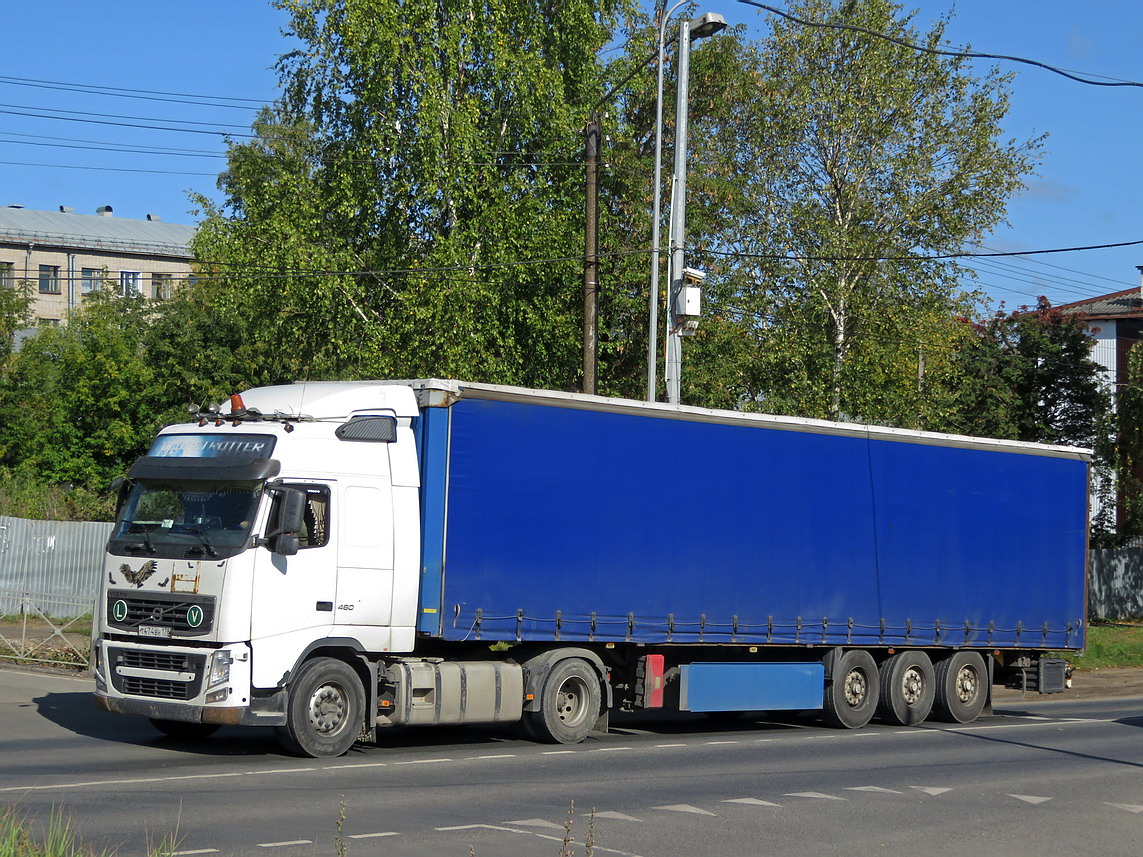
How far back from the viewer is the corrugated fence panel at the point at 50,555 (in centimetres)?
2970

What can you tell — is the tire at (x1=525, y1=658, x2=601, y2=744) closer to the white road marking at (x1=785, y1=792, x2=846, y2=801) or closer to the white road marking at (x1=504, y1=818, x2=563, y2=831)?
the white road marking at (x1=785, y1=792, x2=846, y2=801)

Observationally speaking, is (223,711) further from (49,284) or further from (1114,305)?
(49,284)

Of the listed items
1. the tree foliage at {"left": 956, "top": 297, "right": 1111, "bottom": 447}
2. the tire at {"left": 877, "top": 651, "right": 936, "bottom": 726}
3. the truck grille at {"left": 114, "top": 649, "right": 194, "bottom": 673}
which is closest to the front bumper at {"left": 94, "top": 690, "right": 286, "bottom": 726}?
the truck grille at {"left": 114, "top": 649, "right": 194, "bottom": 673}

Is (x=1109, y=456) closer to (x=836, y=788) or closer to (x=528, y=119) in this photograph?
(x=528, y=119)

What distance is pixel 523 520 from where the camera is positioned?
14344 millimetres

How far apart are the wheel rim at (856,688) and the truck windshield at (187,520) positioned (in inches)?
342

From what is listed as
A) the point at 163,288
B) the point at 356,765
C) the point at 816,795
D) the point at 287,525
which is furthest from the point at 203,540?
the point at 163,288

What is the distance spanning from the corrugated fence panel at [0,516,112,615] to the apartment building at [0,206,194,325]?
59.1 meters

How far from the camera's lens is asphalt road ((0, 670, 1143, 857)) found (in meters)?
9.07

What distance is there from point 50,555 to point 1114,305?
195 ft

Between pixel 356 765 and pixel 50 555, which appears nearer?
pixel 356 765

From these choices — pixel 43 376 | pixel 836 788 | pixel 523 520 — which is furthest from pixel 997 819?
pixel 43 376

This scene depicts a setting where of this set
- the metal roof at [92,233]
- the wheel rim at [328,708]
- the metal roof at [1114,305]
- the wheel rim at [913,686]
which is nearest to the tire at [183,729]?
the wheel rim at [328,708]

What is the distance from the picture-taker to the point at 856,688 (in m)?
17.9
